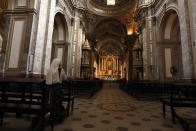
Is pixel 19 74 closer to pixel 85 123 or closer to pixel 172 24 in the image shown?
pixel 85 123

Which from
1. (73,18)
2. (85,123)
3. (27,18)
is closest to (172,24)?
(73,18)

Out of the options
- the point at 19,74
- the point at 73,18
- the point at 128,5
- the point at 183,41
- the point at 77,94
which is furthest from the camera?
the point at 128,5

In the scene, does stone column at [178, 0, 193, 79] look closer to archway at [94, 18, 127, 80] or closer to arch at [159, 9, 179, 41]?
arch at [159, 9, 179, 41]

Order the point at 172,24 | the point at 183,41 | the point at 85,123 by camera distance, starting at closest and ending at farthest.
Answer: the point at 85,123, the point at 183,41, the point at 172,24

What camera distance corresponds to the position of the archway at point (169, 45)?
1139 centimetres

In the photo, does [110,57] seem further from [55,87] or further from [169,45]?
[55,87]


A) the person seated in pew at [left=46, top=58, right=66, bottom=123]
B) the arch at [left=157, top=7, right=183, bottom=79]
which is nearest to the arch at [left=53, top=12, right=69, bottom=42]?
the arch at [left=157, top=7, right=183, bottom=79]

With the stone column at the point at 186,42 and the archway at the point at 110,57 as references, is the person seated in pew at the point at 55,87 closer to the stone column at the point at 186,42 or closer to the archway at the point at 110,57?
the stone column at the point at 186,42

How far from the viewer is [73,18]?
14.5m

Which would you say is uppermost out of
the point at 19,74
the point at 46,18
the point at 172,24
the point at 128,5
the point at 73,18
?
the point at 128,5

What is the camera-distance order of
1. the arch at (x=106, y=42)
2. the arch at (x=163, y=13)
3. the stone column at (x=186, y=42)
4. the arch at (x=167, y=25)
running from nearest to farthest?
the stone column at (x=186, y=42), the arch at (x=163, y=13), the arch at (x=167, y=25), the arch at (x=106, y=42)

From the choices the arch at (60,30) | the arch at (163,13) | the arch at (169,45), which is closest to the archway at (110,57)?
the arch at (60,30)

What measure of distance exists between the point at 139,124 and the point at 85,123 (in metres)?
→ 1.26

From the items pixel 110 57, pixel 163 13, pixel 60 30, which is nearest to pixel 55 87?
pixel 60 30
